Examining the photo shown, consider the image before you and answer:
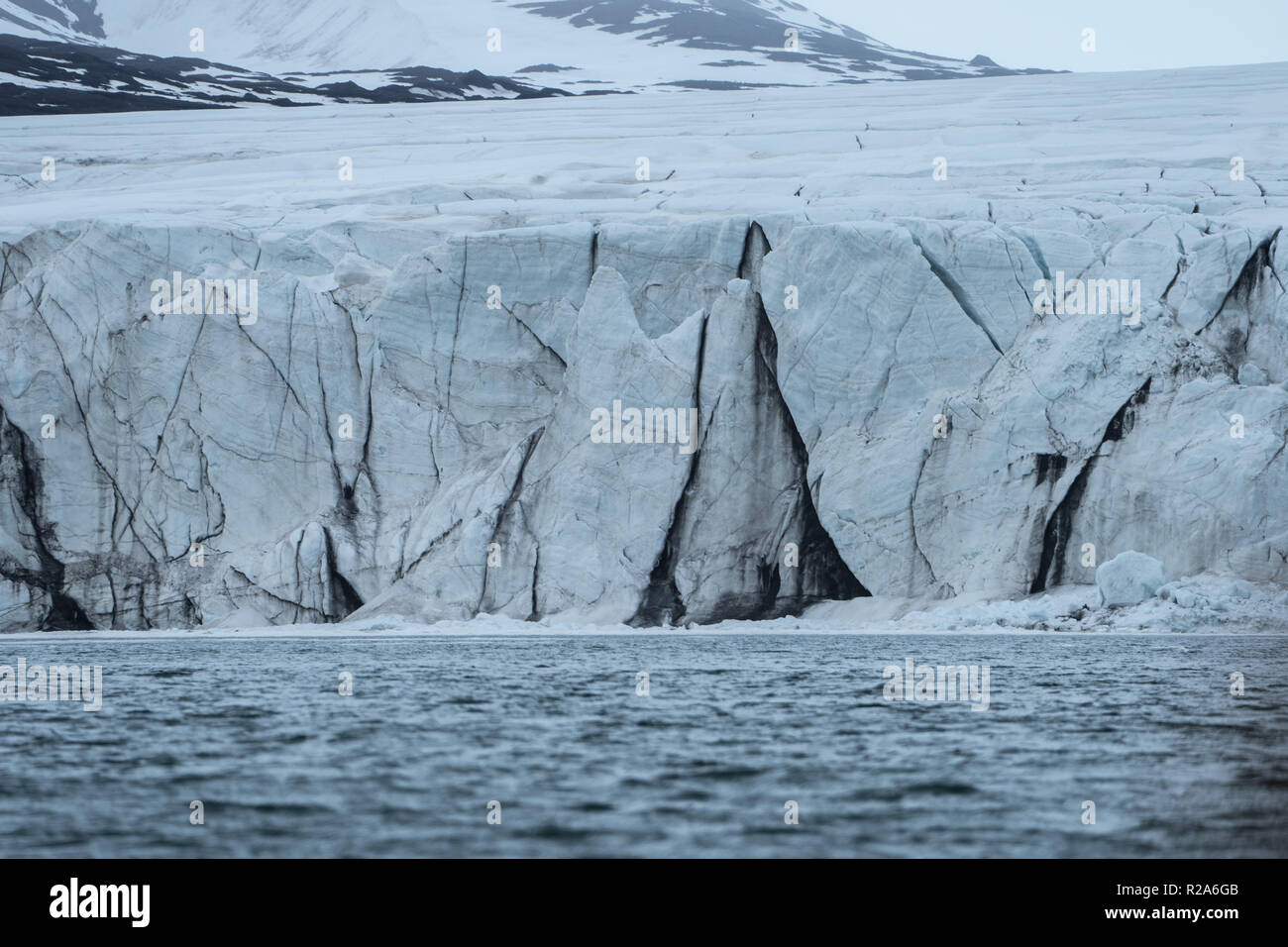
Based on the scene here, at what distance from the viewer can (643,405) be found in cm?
2200

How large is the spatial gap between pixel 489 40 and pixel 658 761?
2271 inches

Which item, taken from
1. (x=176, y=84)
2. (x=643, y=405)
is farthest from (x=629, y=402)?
(x=176, y=84)

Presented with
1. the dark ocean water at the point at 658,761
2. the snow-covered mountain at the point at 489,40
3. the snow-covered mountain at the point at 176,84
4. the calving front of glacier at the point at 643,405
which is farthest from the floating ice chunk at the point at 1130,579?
the snow-covered mountain at the point at 489,40

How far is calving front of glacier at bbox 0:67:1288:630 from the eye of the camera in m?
20.5

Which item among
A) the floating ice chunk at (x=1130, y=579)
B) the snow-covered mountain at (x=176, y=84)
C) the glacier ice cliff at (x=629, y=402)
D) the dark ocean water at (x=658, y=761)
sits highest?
the snow-covered mountain at (x=176, y=84)

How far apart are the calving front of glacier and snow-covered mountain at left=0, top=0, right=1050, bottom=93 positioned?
130 ft

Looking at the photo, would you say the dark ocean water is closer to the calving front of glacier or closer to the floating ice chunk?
the floating ice chunk

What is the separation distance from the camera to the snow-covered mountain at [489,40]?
2596 inches

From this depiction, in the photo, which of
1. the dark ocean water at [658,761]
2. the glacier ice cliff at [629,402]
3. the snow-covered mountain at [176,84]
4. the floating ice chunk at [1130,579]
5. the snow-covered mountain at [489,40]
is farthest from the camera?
the snow-covered mountain at [489,40]

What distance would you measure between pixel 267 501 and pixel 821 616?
8.99 m

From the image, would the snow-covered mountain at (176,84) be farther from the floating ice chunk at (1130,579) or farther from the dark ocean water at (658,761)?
the floating ice chunk at (1130,579)

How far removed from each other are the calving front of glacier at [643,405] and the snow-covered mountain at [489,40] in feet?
130

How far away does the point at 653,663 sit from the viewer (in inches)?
622

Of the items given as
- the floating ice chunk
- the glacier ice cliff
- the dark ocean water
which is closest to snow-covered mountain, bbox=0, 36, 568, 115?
the glacier ice cliff
